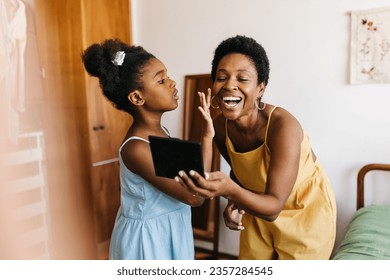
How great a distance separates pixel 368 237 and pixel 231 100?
1.84ft

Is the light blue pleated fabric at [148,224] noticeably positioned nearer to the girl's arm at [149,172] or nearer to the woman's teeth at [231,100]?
the girl's arm at [149,172]

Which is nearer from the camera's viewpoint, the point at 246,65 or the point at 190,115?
the point at 246,65

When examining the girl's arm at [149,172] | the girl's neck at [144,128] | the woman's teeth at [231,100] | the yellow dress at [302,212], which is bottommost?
the yellow dress at [302,212]

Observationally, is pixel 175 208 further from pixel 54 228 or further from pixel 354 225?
pixel 54 228

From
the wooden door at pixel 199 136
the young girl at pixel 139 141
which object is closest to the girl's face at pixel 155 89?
the young girl at pixel 139 141

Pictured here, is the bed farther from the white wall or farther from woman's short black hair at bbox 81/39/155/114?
woman's short black hair at bbox 81/39/155/114

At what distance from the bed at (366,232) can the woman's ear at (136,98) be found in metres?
0.61

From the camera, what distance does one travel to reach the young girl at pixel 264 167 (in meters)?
0.69

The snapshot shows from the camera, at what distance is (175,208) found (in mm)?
799

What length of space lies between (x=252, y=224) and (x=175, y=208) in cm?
22

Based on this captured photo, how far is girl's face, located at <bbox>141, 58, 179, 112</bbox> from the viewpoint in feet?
2.51

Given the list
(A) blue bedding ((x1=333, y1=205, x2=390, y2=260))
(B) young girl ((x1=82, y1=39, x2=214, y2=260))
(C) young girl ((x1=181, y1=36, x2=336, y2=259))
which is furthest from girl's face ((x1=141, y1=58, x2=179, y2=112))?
(A) blue bedding ((x1=333, y1=205, x2=390, y2=260))
